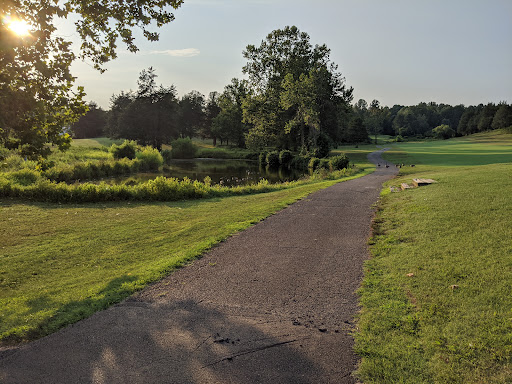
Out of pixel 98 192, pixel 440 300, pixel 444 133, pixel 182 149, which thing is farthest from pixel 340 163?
pixel 444 133

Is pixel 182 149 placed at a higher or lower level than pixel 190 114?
lower

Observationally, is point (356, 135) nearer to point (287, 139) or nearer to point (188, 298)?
point (287, 139)

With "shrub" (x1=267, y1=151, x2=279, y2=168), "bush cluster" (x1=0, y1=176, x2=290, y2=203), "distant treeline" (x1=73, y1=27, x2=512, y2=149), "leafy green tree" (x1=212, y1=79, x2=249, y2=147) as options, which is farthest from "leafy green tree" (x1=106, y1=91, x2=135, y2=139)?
"bush cluster" (x1=0, y1=176, x2=290, y2=203)

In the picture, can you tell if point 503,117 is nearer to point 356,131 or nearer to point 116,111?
point 356,131

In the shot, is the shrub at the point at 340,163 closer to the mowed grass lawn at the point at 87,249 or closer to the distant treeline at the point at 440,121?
the mowed grass lawn at the point at 87,249

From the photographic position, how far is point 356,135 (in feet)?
300

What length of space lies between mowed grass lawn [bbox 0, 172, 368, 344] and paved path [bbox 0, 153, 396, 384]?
0.55 metres

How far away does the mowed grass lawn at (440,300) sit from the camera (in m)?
3.99

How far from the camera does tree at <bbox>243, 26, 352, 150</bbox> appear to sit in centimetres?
5941

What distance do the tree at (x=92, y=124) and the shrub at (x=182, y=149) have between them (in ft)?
159

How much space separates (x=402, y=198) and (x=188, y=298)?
430 inches

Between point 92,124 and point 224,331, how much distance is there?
116 meters

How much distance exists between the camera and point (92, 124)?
107812 millimetres

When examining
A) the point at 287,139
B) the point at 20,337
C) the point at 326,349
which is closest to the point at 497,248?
the point at 326,349
